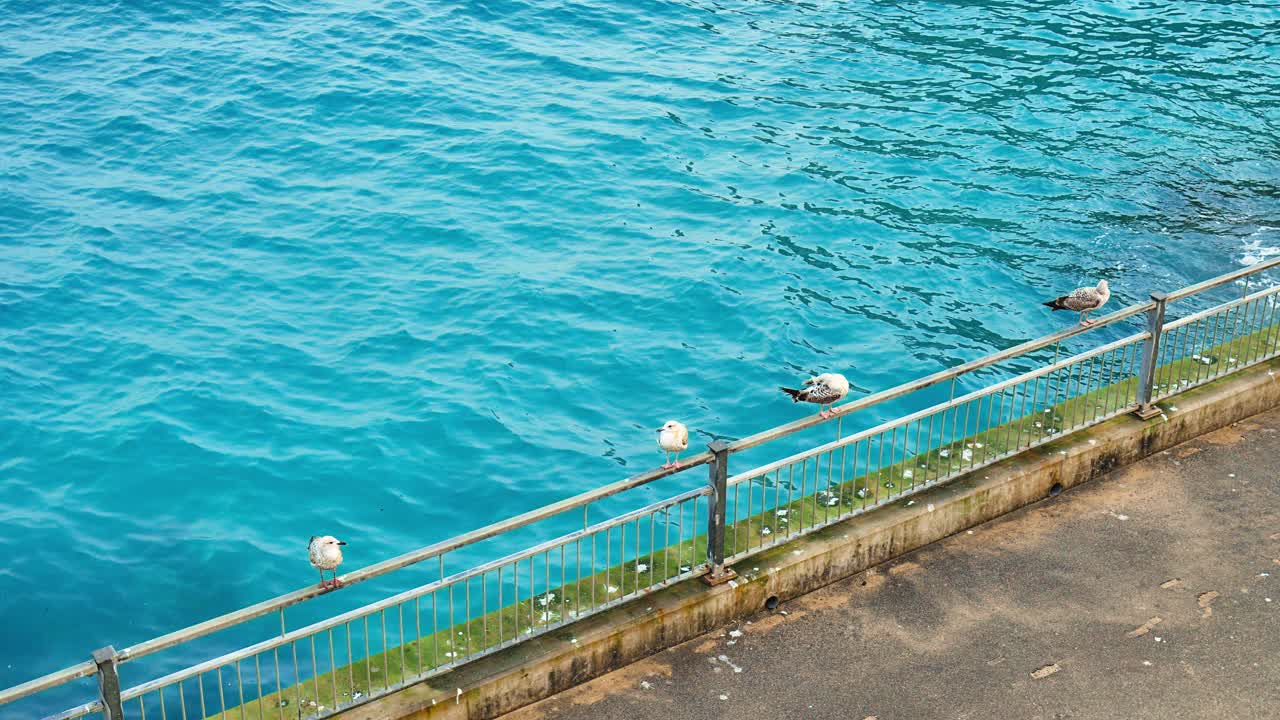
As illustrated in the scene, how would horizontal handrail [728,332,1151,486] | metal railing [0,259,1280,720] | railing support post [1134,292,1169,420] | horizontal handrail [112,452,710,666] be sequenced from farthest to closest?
railing support post [1134,292,1169,420], horizontal handrail [728,332,1151,486], metal railing [0,259,1280,720], horizontal handrail [112,452,710,666]

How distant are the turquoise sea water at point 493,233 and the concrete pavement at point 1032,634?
6580 mm

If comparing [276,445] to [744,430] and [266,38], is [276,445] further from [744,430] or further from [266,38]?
[266,38]

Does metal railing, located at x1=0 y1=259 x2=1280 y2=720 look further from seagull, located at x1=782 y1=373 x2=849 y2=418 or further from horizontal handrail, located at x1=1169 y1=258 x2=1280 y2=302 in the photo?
seagull, located at x1=782 y1=373 x2=849 y2=418

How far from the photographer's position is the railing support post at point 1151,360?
11250 millimetres

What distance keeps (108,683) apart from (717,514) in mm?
3961

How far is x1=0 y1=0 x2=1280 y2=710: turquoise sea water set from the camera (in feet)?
53.2

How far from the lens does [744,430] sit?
1722 cm

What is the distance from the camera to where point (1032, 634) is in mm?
9633

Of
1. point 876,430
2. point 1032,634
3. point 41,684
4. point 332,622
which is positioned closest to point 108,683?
point 41,684

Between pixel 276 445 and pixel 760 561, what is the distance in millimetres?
8614

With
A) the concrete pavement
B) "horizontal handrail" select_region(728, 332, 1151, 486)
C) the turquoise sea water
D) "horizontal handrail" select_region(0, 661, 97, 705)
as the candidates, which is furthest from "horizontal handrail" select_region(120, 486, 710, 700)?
the turquoise sea water

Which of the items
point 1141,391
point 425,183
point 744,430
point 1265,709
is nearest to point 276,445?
point 744,430

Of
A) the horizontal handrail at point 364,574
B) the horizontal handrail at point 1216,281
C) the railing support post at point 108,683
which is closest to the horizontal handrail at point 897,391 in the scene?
the horizontal handrail at point 1216,281

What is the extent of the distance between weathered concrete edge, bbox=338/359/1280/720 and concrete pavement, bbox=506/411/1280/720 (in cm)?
12
